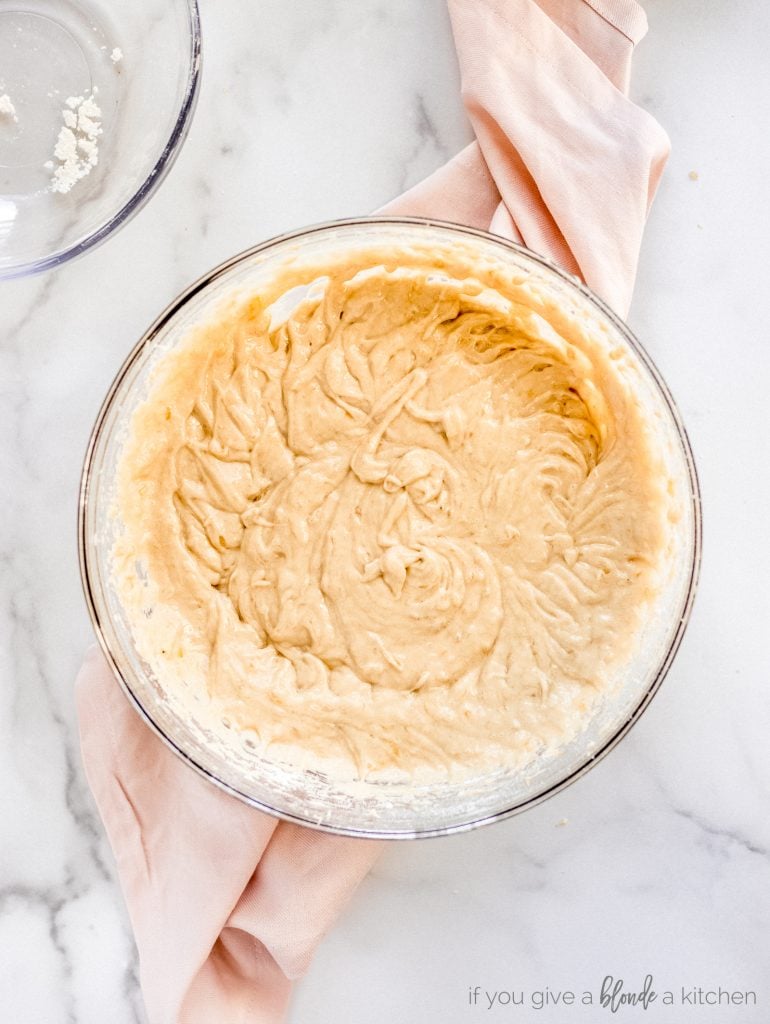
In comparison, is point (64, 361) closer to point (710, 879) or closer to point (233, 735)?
point (233, 735)

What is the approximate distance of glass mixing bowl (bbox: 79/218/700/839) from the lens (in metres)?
1.43

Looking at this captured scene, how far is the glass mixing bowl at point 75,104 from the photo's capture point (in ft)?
5.46

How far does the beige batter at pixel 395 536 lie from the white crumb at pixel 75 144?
1.31 feet

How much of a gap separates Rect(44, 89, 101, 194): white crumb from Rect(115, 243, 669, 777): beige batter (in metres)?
0.40

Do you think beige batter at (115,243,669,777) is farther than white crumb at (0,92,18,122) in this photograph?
No

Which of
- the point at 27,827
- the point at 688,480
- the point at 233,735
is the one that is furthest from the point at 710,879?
the point at 27,827

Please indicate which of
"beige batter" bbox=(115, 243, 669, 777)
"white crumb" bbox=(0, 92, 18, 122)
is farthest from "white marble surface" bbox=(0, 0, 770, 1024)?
"white crumb" bbox=(0, 92, 18, 122)

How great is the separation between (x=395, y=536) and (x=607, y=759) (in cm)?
52

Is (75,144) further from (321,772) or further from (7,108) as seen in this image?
(321,772)

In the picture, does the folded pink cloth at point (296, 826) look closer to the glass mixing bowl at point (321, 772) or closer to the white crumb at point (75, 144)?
the glass mixing bowl at point (321, 772)

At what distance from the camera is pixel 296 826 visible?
1.57 m

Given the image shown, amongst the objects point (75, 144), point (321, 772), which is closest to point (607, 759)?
point (321, 772)

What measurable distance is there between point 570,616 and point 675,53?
96cm

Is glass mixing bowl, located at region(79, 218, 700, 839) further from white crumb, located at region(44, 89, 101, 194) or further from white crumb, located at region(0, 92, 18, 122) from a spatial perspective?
white crumb, located at region(0, 92, 18, 122)
